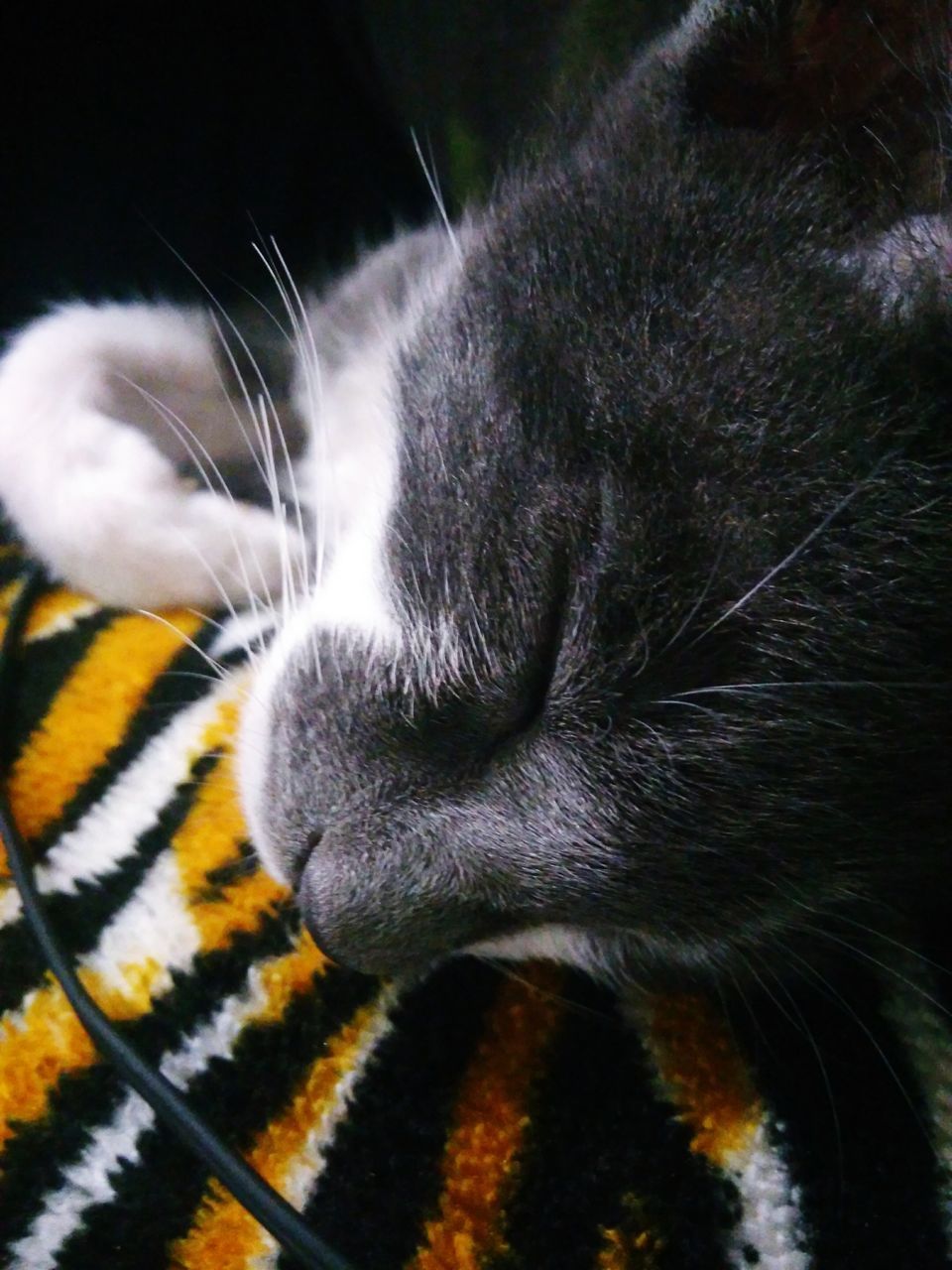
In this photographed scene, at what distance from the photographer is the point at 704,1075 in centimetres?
61

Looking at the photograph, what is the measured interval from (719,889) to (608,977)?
12 centimetres

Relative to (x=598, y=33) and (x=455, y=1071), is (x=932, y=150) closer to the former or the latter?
(x=598, y=33)

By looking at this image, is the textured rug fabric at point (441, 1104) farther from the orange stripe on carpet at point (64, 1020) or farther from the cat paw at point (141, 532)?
A: the cat paw at point (141, 532)

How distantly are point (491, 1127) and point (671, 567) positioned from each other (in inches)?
14.0

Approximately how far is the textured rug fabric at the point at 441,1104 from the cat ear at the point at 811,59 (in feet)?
1.85

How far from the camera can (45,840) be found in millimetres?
774

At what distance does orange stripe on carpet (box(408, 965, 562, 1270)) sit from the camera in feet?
1.83

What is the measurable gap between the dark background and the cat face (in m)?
0.59

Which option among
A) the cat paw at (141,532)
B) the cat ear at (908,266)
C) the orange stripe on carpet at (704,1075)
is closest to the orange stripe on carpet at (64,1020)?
the orange stripe on carpet at (704,1075)

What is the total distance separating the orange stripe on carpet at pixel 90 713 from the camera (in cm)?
80

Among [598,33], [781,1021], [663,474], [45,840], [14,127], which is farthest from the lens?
[14,127]

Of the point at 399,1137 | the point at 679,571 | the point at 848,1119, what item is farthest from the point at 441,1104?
the point at 679,571

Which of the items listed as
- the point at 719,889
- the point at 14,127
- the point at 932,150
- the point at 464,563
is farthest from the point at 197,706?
the point at 14,127

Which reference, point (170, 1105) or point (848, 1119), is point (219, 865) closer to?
point (170, 1105)
